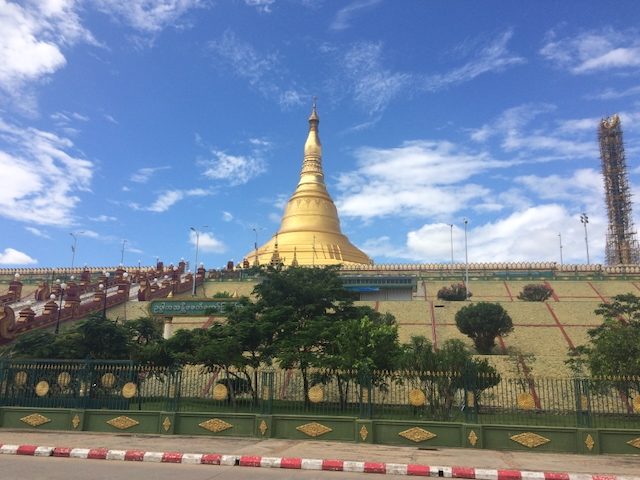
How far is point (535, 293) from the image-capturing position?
48.6 metres

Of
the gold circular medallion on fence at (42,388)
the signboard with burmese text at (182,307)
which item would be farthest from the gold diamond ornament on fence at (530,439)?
the signboard with burmese text at (182,307)

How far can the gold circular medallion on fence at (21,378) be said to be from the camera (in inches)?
661

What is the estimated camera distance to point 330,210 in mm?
73438

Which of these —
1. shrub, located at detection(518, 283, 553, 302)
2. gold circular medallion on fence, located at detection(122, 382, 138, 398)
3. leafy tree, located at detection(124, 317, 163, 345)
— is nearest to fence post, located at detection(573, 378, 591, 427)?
gold circular medallion on fence, located at detection(122, 382, 138, 398)

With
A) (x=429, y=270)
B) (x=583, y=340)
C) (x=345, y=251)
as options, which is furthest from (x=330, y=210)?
(x=583, y=340)

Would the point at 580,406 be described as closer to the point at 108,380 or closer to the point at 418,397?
the point at 418,397

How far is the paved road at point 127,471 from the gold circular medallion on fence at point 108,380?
4315 mm

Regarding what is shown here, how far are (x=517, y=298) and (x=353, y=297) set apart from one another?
2985cm

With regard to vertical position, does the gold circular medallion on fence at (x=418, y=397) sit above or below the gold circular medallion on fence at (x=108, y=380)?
below

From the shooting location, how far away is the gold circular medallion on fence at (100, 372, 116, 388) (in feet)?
54.1

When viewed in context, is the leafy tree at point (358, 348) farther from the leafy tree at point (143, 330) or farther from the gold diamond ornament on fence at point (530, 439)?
the leafy tree at point (143, 330)

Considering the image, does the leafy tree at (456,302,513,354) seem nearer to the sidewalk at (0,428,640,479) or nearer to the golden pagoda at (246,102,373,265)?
the sidewalk at (0,428,640,479)

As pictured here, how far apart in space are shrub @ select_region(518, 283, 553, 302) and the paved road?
41554mm

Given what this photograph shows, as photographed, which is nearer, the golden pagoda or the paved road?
the paved road
